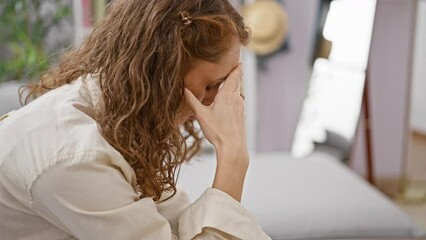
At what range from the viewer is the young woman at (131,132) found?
117cm

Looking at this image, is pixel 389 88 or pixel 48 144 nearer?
pixel 48 144

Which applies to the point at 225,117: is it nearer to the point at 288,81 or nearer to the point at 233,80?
the point at 233,80

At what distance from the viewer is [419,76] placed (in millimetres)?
3902

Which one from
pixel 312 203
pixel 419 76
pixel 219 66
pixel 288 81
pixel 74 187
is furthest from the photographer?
pixel 288 81

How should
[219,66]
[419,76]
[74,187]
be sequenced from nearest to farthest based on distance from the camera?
[74,187]
[219,66]
[419,76]

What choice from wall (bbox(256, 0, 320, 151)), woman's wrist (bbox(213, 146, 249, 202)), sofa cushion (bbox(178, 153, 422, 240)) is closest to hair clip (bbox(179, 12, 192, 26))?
woman's wrist (bbox(213, 146, 249, 202))

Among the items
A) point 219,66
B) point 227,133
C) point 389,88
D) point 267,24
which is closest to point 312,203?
point 227,133

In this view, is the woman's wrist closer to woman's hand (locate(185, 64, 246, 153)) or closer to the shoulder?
woman's hand (locate(185, 64, 246, 153))

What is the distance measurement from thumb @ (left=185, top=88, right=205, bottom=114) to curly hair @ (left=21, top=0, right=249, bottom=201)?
0.6 inches

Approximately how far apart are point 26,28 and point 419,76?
2.03 meters

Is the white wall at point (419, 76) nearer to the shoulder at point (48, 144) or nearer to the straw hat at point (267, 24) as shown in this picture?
the straw hat at point (267, 24)

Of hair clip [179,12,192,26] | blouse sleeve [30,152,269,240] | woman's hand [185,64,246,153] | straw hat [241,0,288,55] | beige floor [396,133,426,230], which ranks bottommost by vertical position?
beige floor [396,133,426,230]

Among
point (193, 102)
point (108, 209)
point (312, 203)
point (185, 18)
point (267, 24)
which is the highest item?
point (185, 18)

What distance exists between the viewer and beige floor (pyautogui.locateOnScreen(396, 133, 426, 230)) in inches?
157
